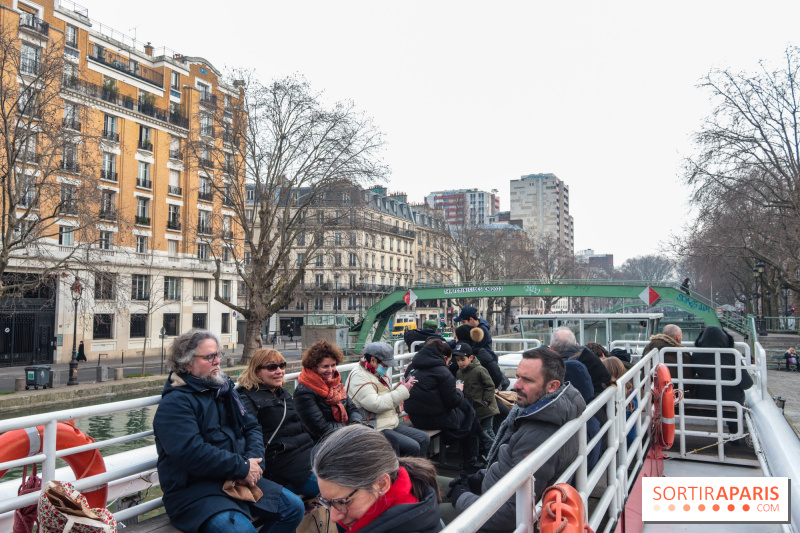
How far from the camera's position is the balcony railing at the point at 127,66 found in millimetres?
32375

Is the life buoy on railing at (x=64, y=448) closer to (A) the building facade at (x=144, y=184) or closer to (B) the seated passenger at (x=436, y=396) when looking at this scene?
(B) the seated passenger at (x=436, y=396)

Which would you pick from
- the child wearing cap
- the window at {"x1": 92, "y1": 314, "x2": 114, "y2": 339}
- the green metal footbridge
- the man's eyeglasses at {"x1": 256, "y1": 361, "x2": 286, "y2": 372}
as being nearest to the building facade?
the window at {"x1": 92, "y1": 314, "x2": 114, "y2": 339}

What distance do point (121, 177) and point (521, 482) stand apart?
1416 inches

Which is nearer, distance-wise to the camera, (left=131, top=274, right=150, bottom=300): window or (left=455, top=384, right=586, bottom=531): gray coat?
(left=455, top=384, right=586, bottom=531): gray coat

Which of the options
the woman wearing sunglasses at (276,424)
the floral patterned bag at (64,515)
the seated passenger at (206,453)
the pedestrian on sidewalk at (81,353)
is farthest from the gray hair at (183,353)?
the pedestrian on sidewalk at (81,353)

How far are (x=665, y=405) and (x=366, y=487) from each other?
16.1 ft

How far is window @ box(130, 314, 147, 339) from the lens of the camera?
33.2 metres

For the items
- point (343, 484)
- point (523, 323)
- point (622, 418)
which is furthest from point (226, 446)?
point (523, 323)

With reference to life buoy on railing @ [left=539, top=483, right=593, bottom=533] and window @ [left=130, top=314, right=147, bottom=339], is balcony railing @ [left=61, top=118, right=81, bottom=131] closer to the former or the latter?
window @ [left=130, top=314, right=147, bottom=339]

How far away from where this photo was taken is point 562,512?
2.06 meters

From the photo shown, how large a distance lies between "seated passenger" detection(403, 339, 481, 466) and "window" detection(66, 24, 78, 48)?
34.0 meters

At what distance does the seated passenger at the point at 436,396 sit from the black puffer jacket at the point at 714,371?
3.61 meters

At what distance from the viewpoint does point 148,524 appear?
3172mm

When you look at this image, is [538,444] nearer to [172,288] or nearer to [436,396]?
[436,396]
